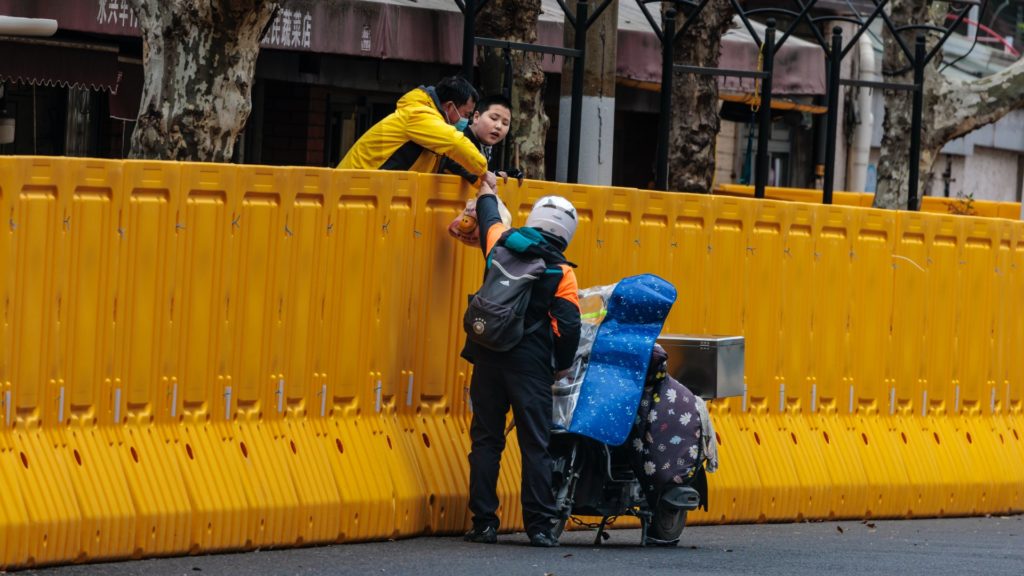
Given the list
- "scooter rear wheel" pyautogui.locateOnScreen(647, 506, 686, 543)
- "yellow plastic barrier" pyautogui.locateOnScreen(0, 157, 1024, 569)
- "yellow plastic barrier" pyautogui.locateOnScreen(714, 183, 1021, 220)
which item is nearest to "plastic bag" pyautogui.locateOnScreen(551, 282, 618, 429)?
"yellow plastic barrier" pyautogui.locateOnScreen(0, 157, 1024, 569)

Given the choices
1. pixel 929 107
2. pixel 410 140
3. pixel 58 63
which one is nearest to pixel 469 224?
pixel 410 140

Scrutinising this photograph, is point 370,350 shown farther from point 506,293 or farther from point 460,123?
point 460,123

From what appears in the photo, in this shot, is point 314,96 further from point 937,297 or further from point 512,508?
point 512,508

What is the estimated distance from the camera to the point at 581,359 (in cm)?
891

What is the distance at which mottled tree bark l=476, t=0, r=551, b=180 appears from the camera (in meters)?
14.9

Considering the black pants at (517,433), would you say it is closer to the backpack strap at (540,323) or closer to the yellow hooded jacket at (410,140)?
the backpack strap at (540,323)

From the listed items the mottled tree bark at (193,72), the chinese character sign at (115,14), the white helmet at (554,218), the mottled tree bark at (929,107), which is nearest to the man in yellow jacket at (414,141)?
the white helmet at (554,218)

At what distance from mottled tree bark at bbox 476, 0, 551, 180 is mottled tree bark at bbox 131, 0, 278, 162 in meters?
4.48

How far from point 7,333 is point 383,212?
6.54 feet

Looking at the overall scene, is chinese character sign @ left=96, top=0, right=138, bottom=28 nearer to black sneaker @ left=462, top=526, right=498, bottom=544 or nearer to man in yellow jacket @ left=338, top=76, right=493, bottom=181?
man in yellow jacket @ left=338, top=76, right=493, bottom=181

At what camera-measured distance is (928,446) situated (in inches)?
450

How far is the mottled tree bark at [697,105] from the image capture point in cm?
1827

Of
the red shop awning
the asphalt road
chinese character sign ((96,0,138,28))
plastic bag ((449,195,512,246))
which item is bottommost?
the asphalt road

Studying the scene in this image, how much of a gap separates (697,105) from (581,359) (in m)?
9.87
